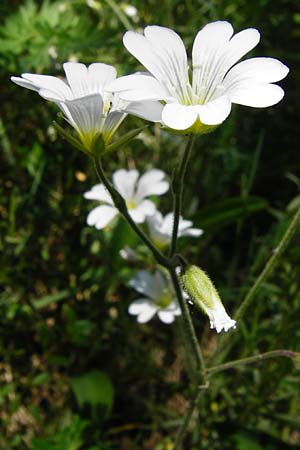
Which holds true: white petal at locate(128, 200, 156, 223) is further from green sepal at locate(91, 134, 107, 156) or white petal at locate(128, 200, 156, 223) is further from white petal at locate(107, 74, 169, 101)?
white petal at locate(107, 74, 169, 101)

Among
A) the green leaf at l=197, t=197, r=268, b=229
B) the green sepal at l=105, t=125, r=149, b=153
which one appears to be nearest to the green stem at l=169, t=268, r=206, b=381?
the green sepal at l=105, t=125, r=149, b=153

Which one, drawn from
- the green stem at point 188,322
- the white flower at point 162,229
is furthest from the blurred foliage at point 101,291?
the green stem at point 188,322

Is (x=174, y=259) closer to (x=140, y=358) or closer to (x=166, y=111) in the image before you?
(x=166, y=111)

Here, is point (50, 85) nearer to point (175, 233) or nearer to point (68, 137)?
point (68, 137)

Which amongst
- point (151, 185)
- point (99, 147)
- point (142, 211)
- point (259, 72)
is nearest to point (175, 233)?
point (99, 147)

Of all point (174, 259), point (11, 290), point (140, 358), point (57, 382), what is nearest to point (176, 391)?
point (140, 358)

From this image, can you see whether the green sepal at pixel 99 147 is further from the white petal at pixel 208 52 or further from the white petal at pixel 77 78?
the white petal at pixel 208 52

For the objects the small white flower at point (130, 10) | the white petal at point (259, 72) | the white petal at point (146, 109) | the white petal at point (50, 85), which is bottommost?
the white petal at point (146, 109)
